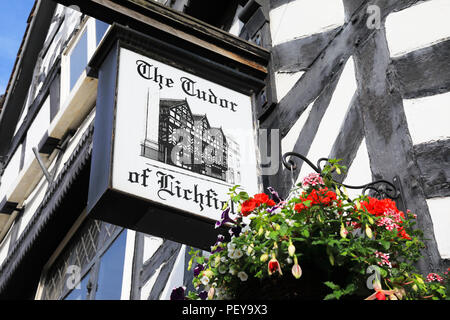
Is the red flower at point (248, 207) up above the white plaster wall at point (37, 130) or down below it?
below

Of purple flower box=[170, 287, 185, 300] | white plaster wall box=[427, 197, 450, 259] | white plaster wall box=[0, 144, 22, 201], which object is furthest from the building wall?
white plaster wall box=[0, 144, 22, 201]

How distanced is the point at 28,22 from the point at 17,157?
340cm

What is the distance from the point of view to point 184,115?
3713mm

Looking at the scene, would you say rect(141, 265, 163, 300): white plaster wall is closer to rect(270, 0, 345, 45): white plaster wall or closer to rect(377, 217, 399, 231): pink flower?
rect(270, 0, 345, 45): white plaster wall

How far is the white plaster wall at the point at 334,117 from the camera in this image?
387 cm

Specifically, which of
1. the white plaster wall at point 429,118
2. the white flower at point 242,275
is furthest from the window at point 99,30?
the white flower at point 242,275

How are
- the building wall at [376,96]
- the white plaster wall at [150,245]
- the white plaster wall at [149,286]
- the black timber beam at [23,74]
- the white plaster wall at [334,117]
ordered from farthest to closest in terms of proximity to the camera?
the black timber beam at [23,74]
the white plaster wall at [150,245]
the white plaster wall at [149,286]
the white plaster wall at [334,117]
the building wall at [376,96]

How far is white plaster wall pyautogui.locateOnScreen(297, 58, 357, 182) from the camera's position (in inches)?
152

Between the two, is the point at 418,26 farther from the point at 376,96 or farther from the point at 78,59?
the point at 78,59

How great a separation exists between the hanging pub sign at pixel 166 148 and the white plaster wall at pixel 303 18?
896 mm

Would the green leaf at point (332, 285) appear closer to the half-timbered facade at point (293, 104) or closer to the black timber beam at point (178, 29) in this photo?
the half-timbered facade at point (293, 104)

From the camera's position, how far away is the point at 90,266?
6.70 m

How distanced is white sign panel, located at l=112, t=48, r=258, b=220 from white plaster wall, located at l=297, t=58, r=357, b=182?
0.42m
